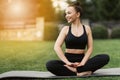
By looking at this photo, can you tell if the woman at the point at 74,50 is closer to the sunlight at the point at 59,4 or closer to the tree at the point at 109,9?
the sunlight at the point at 59,4

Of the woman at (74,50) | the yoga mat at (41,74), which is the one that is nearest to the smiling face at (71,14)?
the woman at (74,50)

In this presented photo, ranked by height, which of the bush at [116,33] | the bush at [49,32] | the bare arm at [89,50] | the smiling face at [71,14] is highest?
the smiling face at [71,14]

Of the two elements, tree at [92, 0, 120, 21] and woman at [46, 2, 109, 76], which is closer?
woman at [46, 2, 109, 76]

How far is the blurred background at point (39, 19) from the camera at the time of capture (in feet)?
69.6

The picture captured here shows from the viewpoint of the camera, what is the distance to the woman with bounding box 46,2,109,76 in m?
6.28

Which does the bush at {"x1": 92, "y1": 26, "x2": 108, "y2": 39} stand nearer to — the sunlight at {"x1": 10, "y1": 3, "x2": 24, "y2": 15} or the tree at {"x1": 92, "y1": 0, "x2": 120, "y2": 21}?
the sunlight at {"x1": 10, "y1": 3, "x2": 24, "y2": 15}

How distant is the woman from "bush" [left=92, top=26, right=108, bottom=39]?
15.6m

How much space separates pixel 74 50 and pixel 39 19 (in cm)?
1546

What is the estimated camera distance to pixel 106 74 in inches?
254

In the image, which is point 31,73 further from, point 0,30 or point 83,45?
point 0,30

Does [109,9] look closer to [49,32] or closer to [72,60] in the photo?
[49,32]

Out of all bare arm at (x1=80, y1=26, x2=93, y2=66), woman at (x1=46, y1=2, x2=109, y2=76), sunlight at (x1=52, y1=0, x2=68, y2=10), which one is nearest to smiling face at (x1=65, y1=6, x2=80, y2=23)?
woman at (x1=46, y1=2, x2=109, y2=76)

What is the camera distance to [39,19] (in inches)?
854

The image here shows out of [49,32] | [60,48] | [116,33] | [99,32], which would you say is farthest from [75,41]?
[116,33]
